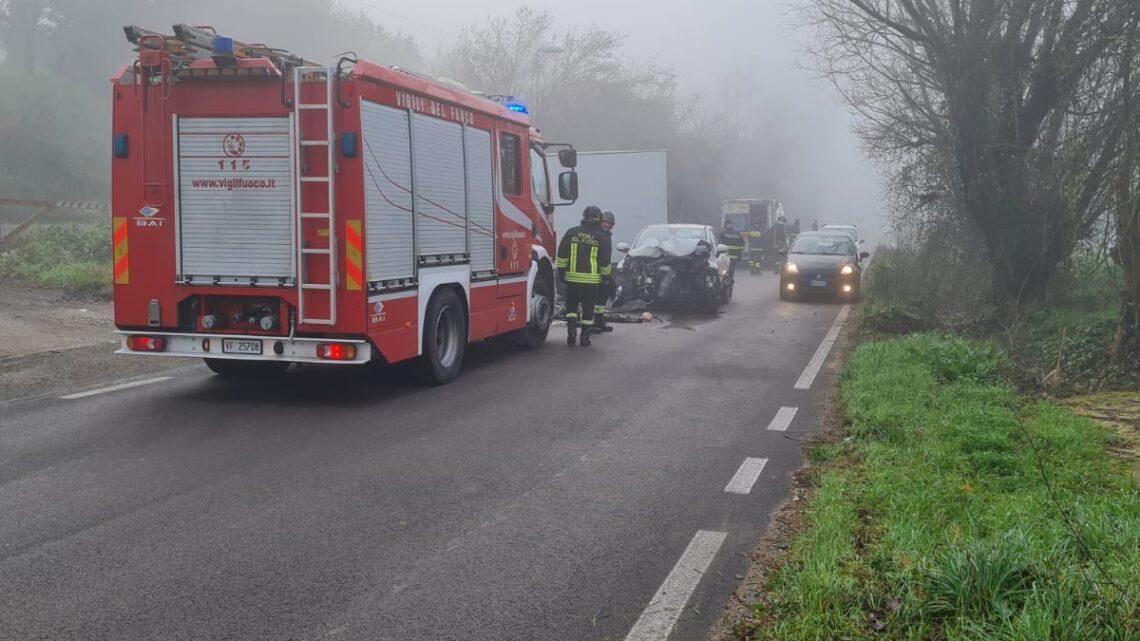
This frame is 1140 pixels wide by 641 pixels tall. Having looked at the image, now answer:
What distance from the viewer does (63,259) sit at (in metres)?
18.9

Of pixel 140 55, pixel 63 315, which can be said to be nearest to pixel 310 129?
pixel 140 55

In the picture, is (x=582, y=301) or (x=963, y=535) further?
(x=582, y=301)

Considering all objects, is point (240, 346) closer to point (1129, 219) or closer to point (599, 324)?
point (599, 324)

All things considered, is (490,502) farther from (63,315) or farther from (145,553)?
(63,315)

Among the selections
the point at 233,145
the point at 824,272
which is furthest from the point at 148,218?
the point at 824,272

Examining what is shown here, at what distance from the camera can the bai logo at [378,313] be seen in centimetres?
869

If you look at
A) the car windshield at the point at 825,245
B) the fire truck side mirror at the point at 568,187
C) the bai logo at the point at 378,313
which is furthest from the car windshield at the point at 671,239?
the bai logo at the point at 378,313

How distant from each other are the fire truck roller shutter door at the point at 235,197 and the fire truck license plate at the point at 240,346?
1.81ft

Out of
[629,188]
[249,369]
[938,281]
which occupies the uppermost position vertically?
[629,188]

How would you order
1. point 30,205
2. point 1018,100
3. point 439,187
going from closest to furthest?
point 439,187 < point 1018,100 < point 30,205

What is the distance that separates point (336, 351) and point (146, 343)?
170cm

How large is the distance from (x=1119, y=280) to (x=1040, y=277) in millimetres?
3489

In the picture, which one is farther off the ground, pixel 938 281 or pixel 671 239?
pixel 671 239

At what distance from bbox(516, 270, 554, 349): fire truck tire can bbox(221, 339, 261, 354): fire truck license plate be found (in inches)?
184
